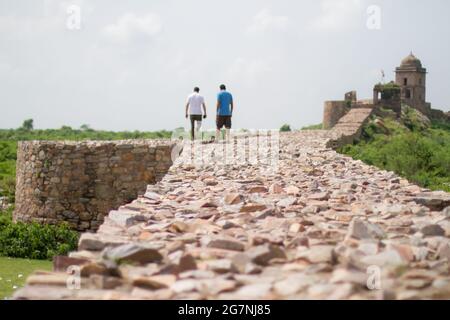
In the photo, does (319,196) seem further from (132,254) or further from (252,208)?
(132,254)

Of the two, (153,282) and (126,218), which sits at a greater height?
(126,218)

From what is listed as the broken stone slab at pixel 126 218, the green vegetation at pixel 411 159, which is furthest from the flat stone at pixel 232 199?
the green vegetation at pixel 411 159

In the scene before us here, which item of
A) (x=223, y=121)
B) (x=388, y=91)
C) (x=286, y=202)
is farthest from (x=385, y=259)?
(x=388, y=91)

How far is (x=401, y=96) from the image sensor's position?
38.4 m

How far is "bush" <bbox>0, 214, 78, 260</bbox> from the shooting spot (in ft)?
41.2

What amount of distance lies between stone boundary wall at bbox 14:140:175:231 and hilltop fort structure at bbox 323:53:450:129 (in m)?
17.2

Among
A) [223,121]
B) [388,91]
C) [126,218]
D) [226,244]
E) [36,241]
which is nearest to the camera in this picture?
[226,244]

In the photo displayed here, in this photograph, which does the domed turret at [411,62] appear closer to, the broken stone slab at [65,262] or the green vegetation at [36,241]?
the green vegetation at [36,241]

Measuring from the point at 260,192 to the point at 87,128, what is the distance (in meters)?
41.7

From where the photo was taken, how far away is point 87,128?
46.7 metres

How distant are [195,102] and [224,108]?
60cm

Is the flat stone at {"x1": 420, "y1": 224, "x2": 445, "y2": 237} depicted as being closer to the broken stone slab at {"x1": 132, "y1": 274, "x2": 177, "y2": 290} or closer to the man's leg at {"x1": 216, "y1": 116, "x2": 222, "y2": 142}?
the broken stone slab at {"x1": 132, "y1": 274, "x2": 177, "y2": 290}

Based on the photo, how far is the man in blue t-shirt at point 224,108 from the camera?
13.4 meters
